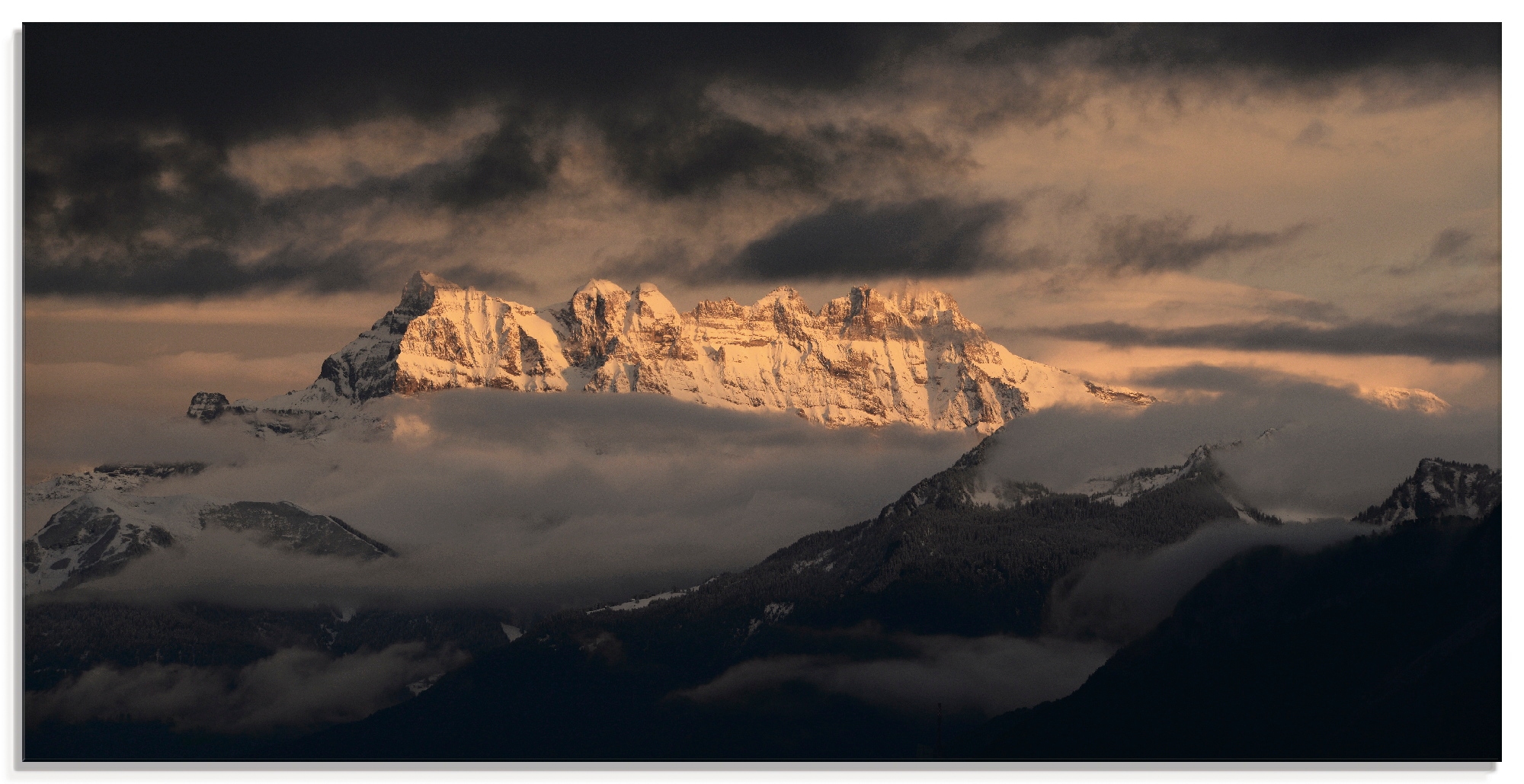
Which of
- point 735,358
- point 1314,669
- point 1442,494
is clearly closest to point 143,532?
point 1314,669

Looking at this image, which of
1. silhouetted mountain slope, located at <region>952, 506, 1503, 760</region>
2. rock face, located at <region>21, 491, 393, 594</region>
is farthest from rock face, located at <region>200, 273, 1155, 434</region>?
silhouetted mountain slope, located at <region>952, 506, 1503, 760</region>

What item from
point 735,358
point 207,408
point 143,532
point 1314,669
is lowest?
point 1314,669

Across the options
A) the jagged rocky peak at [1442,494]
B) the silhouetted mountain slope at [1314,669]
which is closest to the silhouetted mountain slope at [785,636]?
the silhouetted mountain slope at [1314,669]

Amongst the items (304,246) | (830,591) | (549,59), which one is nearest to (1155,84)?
(549,59)

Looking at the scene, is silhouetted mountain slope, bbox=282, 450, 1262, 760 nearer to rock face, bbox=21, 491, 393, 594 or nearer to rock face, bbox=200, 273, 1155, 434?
rock face, bbox=21, 491, 393, 594

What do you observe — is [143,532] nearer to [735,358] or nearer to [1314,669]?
[1314,669]

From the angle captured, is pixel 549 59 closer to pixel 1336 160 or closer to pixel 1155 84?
pixel 1155 84

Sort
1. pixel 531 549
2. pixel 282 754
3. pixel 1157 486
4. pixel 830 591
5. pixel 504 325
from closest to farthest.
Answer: pixel 282 754
pixel 1157 486
pixel 830 591
pixel 531 549
pixel 504 325
